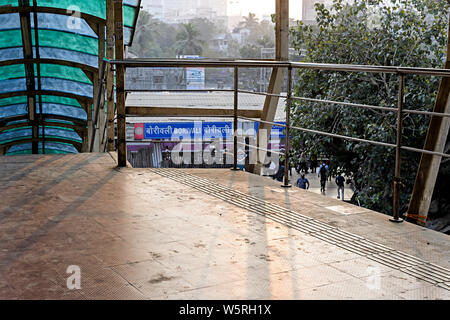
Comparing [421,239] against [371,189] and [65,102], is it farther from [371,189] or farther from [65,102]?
[65,102]

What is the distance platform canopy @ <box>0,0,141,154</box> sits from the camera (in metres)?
8.39

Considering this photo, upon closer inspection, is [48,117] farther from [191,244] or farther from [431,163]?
[191,244]

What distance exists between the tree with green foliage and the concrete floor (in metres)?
3.51

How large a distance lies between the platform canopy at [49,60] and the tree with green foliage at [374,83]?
296cm

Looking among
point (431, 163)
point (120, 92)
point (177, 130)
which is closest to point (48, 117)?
point (177, 130)

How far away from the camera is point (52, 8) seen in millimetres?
8180

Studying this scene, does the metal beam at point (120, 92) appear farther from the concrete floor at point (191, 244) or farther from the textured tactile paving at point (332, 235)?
the textured tactile paving at point (332, 235)

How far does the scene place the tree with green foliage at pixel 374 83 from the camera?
6996 mm

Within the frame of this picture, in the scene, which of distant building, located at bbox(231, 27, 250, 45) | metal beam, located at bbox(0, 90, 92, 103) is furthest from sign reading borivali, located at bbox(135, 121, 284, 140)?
metal beam, located at bbox(0, 90, 92, 103)

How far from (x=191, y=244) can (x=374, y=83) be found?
5248 millimetres

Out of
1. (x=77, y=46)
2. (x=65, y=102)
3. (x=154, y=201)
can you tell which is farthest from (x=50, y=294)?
(x=65, y=102)

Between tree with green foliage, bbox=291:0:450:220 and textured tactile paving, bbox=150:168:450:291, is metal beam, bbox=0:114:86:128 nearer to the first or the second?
tree with green foliage, bbox=291:0:450:220

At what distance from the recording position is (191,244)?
8.72 feet

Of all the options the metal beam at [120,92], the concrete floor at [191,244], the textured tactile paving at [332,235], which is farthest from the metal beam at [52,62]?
the textured tactile paving at [332,235]
